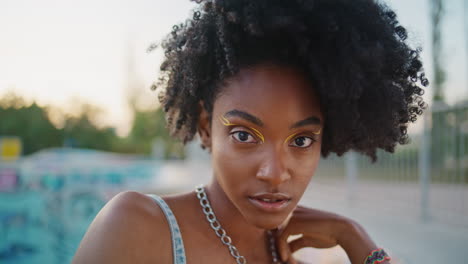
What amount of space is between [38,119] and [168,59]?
95.7 feet

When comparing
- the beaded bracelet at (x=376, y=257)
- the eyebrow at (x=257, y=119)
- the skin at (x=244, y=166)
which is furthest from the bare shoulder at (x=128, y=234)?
the beaded bracelet at (x=376, y=257)

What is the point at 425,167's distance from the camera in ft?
14.5

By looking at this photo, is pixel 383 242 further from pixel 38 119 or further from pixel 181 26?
pixel 38 119

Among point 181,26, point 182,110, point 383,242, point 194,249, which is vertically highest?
point 181,26

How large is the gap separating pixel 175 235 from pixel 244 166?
1.19 feet

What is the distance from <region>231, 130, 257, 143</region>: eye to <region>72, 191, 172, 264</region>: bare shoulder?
397mm

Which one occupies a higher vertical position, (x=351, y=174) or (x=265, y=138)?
(x=265, y=138)

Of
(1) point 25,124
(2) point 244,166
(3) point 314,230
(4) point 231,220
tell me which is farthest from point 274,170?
(1) point 25,124

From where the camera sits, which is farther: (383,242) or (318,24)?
(383,242)

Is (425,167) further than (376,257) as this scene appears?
Yes

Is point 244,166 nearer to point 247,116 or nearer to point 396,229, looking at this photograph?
point 247,116

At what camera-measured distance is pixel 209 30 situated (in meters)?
1.47

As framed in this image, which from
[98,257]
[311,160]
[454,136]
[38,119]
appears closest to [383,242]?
[454,136]

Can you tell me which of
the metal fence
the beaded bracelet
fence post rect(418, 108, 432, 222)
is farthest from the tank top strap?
fence post rect(418, 108, 432, 222)
